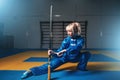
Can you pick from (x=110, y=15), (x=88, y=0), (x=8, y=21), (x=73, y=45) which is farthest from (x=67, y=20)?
(x=73, y=45)

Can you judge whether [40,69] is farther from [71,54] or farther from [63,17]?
[63,17]

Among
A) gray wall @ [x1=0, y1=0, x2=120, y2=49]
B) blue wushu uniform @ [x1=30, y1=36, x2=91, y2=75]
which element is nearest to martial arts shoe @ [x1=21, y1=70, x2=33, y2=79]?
blue wushu uniform @ [x1=30, y1=36, x2=91, y2=75]

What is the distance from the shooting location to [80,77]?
14.3 feet

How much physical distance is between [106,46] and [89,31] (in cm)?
152

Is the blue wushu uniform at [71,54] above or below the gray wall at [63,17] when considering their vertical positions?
below

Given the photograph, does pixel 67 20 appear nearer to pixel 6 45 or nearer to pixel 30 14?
pixel 30 14

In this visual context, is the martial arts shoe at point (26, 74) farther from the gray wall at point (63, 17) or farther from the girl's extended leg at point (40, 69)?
the gray wall at point (63, 17)

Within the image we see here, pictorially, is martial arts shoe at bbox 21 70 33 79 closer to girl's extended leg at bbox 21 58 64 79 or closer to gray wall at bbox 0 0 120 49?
girl's extended leg at bbox 21 58 64 79

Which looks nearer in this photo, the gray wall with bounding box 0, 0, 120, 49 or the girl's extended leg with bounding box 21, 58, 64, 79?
the girl's extended leg with bounding box 21, 58, 64, 79

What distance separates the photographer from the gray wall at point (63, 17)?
14047mm

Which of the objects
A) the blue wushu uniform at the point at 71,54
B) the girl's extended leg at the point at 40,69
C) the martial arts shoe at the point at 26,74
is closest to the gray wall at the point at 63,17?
the blue wushu uniform at the point at 71,54

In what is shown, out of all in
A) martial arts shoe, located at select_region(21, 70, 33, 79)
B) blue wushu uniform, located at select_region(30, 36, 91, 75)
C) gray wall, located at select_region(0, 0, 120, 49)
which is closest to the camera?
martial arts shoe, located at select_region(21, 70, 33, 79)

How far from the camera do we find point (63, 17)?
46.4 ft

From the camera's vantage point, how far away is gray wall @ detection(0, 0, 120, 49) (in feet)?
46.1
